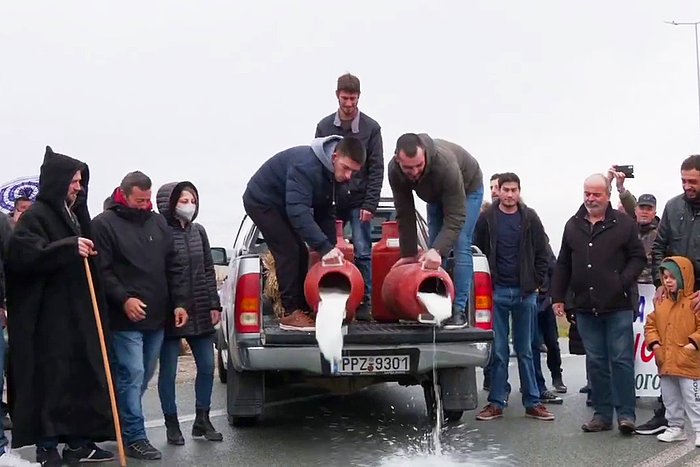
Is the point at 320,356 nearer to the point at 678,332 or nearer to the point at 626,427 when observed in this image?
the point at 626,427

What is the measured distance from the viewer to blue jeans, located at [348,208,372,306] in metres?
7.68

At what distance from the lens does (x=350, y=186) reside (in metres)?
7.84

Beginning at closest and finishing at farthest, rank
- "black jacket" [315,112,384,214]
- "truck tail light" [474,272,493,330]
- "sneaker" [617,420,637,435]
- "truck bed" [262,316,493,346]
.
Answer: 1. "truck bed" [262,316,493,346]
2. "truck tail light" [474,272,493,330]
3. "sneaker" [617,420,637,435]
4. "black jacket" [315,112,384,214]

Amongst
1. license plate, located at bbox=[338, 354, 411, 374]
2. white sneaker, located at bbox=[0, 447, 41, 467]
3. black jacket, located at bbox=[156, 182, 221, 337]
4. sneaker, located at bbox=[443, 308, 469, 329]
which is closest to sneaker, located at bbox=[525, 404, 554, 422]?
sneaker, located at bbox=[443, 308, 469, 329]

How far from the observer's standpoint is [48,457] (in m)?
6.18

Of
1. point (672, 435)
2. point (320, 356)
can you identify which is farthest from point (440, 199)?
point (672, 435)

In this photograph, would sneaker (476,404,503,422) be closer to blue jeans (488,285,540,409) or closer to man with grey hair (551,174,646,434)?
blue jeans (488,285,540,409)

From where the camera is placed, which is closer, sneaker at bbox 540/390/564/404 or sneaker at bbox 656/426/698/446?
sneaker at bbox 656/426/698/446

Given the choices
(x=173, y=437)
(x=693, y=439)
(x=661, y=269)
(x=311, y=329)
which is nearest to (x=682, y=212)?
(x=661, y=269)

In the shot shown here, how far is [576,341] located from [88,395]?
16.7 feet

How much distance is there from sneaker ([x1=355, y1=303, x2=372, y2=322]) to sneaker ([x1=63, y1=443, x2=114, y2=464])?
82.8 inches

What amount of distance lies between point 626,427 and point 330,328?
2500mm

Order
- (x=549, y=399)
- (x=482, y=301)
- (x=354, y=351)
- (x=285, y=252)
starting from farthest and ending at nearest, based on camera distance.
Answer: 1. (x=549, y=399)
2. (x=482, y=301)
3. (x=285, y=252)
4. (x=354, y=351)

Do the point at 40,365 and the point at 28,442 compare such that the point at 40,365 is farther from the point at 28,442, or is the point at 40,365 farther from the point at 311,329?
the point at 311,329
